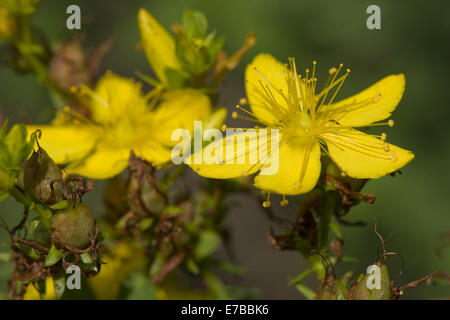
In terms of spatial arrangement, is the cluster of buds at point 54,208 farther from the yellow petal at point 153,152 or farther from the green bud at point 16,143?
the yellow petal at point 153,152

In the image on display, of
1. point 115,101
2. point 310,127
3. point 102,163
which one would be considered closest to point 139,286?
point 102,163

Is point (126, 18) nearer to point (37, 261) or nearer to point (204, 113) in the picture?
point (204, 113)

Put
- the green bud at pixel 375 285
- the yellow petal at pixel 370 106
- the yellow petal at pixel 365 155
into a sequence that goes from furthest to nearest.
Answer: the yellow petal at pixel 370 106 → the yellow petal at pixel 365 155 → the green bud at pixel 375 285

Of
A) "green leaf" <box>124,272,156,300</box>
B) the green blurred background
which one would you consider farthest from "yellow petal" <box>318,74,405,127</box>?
the green blurred background

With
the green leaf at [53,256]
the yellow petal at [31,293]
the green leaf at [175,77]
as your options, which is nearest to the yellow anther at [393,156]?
the green leaf at [175,77]
